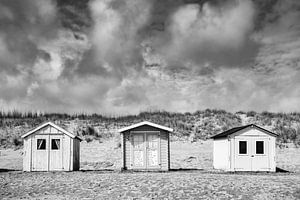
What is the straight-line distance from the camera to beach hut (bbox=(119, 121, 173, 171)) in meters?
23.4

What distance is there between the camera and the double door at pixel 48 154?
77.5 feet

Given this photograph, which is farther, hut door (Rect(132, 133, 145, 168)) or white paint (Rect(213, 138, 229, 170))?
white paint (Rect(213, 138, 229, 170))

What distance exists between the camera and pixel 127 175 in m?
20.5

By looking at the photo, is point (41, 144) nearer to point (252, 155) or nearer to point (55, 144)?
point (55, 144)

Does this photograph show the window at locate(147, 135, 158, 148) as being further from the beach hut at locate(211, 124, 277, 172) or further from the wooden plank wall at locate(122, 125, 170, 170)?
the beach hut at locate(211, 124, 277, 172)

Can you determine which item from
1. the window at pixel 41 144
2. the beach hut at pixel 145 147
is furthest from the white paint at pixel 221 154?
the window at pixel 41 144

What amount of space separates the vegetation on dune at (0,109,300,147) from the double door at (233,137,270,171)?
12657 mm

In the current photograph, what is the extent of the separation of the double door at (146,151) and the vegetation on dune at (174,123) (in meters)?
14.8

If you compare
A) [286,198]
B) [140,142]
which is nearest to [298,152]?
[140,142]

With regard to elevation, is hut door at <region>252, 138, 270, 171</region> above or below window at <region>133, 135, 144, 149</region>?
below

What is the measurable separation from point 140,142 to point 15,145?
17.7 meters

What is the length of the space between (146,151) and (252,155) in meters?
6.13

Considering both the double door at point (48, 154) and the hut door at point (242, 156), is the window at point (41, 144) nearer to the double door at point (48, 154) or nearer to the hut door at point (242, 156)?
the double door at point (48, 154)

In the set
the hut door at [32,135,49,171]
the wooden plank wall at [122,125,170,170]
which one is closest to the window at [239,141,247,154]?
the wooden plank wall at [122,125,170,170]
